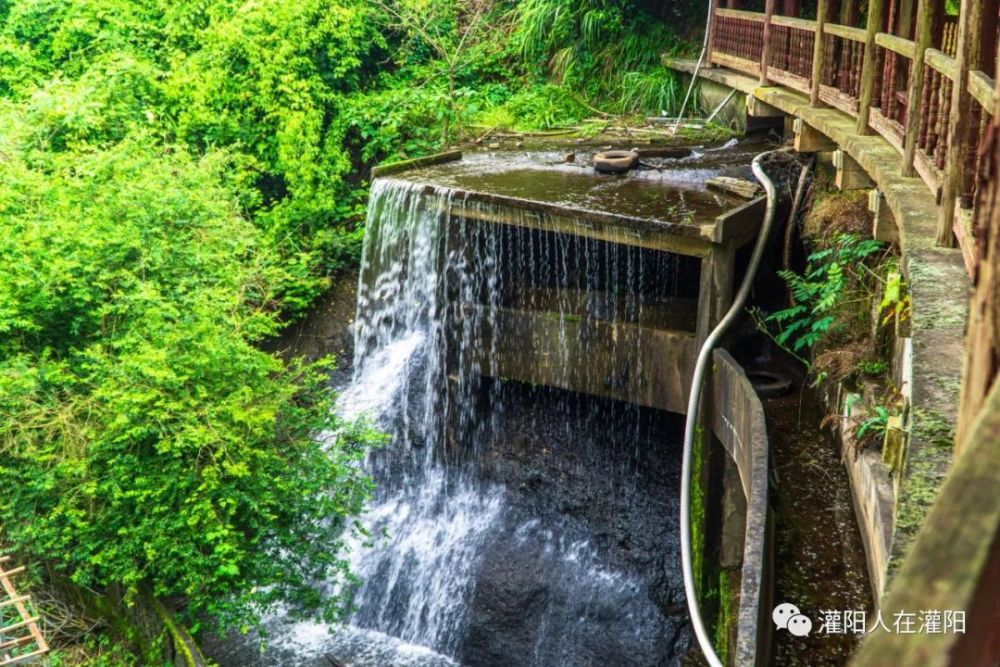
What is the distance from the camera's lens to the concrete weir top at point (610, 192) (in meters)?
8.04

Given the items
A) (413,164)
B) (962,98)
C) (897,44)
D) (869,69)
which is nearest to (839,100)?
(869,69)

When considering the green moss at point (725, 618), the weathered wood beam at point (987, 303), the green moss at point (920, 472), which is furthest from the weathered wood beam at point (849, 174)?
the weathered wood beam at point (987, 303)

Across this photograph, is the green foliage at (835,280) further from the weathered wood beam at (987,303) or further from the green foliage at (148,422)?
the weathered wood beam at (987,303)

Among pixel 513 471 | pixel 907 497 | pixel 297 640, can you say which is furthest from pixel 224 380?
pixel 907 497

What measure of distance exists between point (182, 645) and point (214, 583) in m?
0.58

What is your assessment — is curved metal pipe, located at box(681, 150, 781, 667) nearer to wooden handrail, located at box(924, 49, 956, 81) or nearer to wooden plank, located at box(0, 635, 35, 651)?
wooden handrail, located at box(924, 49, 956, 81)

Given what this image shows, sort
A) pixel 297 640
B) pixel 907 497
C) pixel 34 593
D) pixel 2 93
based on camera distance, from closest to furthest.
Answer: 1. pixel 907 497
2. pixel 34 593
3. pixel 297 640
4. pixel 2 93

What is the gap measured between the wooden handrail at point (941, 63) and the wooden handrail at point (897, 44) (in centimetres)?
45

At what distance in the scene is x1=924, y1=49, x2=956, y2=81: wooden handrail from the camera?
4.49 metres

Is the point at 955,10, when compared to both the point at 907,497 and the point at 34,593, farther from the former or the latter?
the point at 34,593

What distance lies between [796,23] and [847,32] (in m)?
1.82

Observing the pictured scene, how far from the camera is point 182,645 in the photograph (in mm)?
6676

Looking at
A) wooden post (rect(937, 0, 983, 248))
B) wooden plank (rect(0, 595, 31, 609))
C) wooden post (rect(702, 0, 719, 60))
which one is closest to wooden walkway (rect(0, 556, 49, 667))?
wooden plank (rect(0, 595, 31, 609))

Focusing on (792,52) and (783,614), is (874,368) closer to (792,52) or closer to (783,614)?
(783,614)
